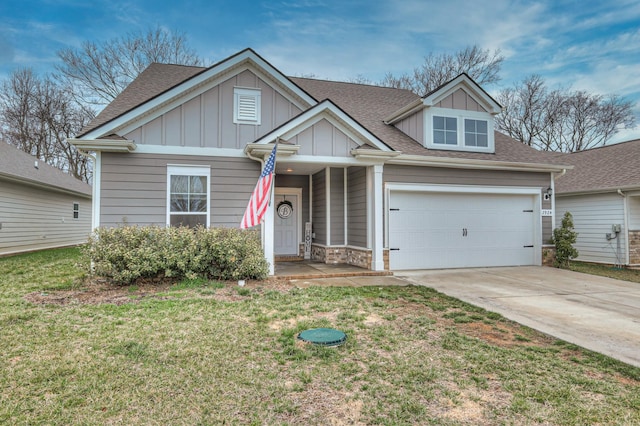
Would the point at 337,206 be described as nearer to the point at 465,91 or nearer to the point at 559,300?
the point at 465,91

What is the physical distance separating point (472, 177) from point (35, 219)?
15479mm

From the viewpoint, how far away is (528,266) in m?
10.7

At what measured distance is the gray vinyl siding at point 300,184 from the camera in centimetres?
1186

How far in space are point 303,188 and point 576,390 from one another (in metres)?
9.60

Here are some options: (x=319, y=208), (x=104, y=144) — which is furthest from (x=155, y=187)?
(x=319, y=208)

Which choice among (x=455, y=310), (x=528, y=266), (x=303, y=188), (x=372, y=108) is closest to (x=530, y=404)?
(x=455, y=310)

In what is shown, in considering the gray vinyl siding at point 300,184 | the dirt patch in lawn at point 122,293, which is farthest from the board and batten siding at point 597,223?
the dirt patch in lawn at point 122,293

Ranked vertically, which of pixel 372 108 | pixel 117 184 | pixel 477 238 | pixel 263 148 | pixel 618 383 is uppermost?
pixel 372 108

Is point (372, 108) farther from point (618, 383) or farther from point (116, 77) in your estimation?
point (116, 77)

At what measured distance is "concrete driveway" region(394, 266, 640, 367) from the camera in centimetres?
448

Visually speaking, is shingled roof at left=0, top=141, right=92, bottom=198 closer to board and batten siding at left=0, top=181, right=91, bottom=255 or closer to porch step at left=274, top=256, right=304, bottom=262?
board and batten siding at left=0, top=181, right=91, bottom=255

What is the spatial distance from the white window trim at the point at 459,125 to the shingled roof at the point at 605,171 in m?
4.18

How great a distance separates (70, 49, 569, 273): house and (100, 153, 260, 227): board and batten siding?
23 millimetres

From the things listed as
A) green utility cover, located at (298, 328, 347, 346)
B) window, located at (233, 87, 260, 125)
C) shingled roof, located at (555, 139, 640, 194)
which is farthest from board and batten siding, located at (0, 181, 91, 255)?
shingled roof, located at (555, 139, 640, 194)
